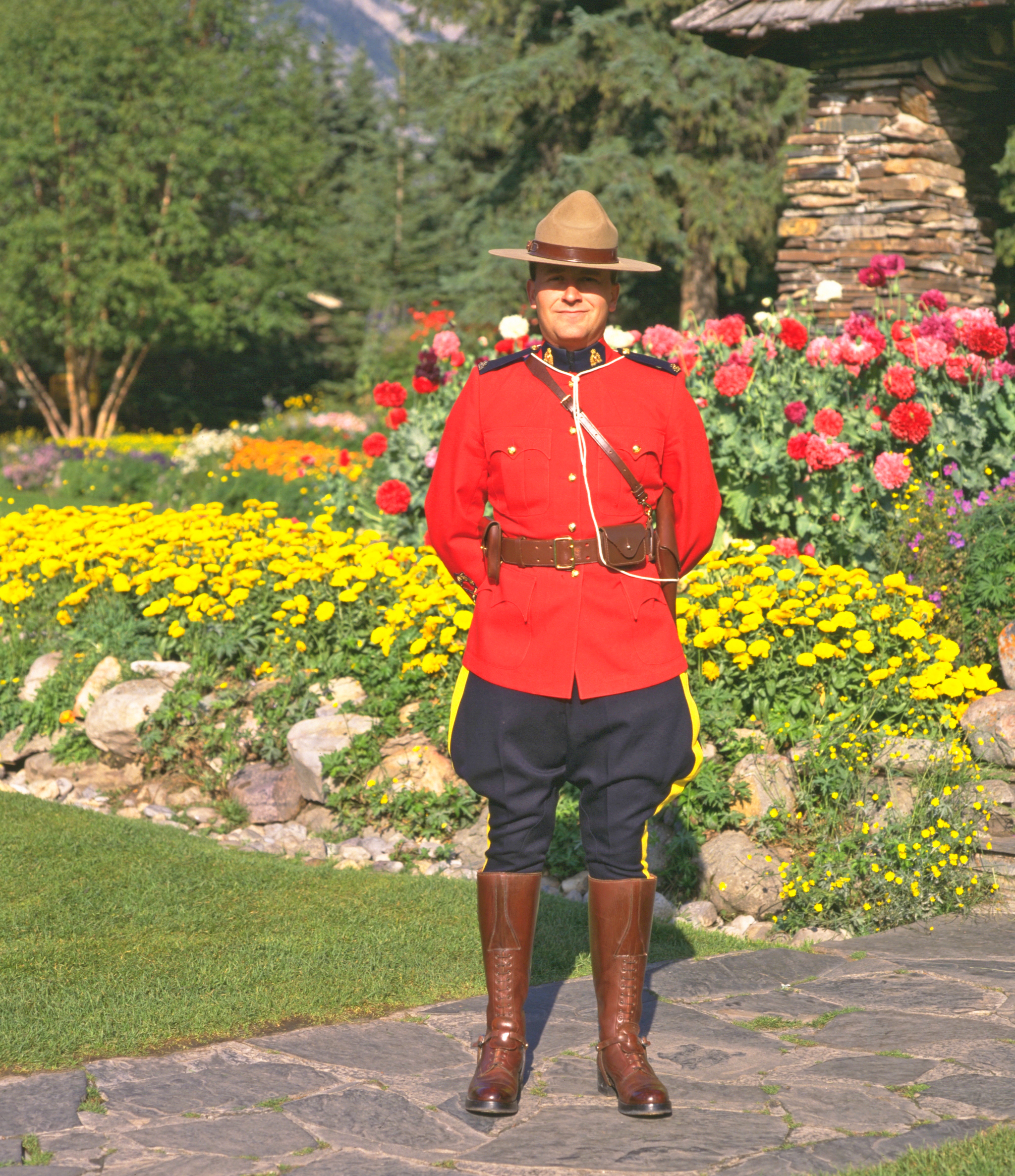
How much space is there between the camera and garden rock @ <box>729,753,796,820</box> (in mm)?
4859

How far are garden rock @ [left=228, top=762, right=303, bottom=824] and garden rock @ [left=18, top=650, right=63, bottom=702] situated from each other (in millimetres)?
1382

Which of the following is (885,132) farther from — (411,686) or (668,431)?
(668,431)

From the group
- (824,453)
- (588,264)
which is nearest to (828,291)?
(824,453)

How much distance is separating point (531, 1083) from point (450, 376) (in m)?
5.58

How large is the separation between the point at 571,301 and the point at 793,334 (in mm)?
4019

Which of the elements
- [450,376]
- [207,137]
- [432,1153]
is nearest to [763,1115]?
[432,1153]

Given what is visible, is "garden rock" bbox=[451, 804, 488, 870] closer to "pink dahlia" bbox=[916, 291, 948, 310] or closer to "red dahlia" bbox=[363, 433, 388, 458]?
"red dahlia" bbox=[363, 433, 388, 458]

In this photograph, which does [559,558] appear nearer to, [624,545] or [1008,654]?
[624,545]

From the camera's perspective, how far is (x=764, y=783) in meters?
4.87

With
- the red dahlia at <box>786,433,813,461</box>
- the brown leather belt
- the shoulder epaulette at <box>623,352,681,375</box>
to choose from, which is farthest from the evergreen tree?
the brown leather belt

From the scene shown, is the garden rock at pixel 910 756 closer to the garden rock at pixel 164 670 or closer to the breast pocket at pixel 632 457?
the breast pocket at pixel 632 457

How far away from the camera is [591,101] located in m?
18.9

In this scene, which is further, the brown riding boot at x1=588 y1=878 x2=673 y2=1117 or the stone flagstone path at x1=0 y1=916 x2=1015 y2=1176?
the brown riding boot at x1=588 y1=878 x2=673 y2=1117

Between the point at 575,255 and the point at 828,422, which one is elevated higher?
the point at 575,255
